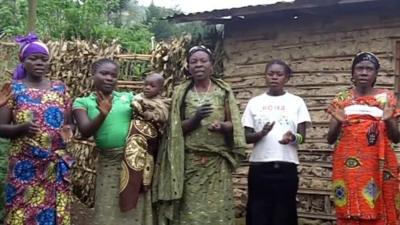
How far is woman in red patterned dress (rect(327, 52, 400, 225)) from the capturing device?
185 inches

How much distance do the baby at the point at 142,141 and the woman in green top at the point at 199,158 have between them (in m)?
0.08

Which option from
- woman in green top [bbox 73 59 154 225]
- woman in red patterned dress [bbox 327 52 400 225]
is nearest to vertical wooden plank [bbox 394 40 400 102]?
woman in red patterned dress [bbox 327 52 400 225]

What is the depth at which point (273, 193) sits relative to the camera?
498 cm

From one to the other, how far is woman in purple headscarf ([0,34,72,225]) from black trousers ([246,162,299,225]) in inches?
59.0

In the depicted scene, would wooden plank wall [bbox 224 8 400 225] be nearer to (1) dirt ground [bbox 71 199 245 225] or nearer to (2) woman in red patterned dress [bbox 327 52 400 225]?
(1) dirt ground [bbox 71 199 245 225]

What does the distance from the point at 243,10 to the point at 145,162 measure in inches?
122

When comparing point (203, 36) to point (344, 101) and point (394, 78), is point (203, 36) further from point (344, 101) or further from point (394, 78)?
point (344, 101)

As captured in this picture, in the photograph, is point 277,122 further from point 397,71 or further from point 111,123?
point 397,71

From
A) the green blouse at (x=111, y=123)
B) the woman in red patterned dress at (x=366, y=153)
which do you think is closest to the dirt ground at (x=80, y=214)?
the green blouse at (x=111, y=123)

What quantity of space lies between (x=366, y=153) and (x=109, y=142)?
75.3 inches

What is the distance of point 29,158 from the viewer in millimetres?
4512

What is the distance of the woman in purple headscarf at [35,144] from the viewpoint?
14.7 feet

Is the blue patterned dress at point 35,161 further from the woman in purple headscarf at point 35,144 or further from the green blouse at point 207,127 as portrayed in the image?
the green blouse at point 207,127

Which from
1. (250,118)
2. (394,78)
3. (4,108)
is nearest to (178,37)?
(394,78)
